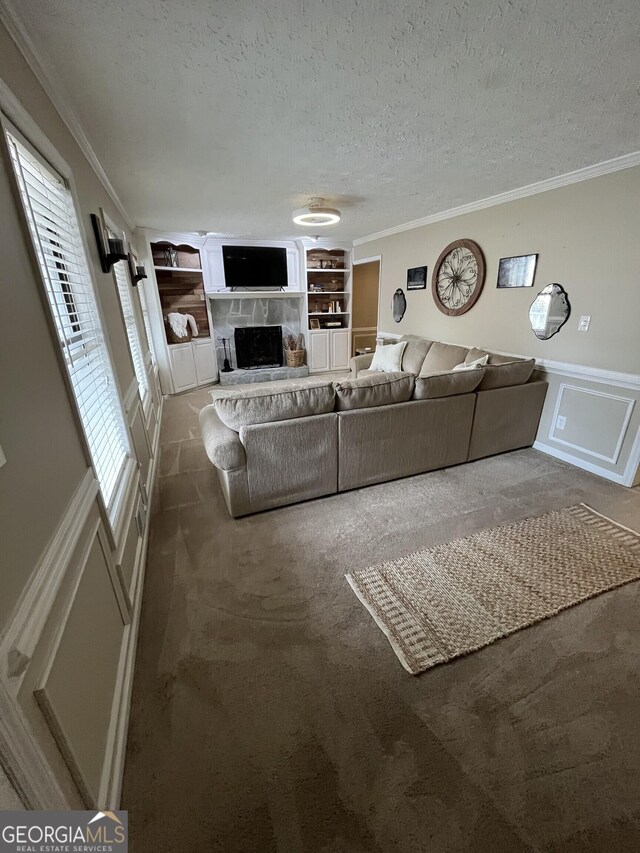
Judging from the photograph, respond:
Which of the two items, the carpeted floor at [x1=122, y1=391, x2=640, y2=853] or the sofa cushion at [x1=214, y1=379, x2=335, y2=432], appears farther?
the sofa cushion at [x1=214, y1=379, x2=335, y2=432]

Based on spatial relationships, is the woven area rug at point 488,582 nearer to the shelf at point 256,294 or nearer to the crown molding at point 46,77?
the crown molding at point 46,77

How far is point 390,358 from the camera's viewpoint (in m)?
4.62

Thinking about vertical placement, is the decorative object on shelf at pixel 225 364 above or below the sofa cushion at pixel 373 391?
below

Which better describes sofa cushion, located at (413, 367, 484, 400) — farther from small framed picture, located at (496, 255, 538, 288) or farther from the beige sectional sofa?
small framed picture, located at (496, 255, 538, 288)

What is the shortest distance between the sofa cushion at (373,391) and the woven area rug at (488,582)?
3.57 ft

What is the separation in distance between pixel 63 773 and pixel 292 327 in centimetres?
640

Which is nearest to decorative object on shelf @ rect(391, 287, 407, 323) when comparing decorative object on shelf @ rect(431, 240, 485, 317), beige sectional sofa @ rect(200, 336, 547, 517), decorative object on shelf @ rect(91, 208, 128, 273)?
decorative object on shelf @ rect(431, 240, 485, 317)

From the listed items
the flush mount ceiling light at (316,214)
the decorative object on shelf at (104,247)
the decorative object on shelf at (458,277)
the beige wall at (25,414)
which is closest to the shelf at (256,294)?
the flush mount ceiling light at (316,214)

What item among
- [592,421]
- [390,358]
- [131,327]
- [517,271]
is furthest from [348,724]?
[390,358]

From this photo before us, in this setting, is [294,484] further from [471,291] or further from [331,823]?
[471,291]

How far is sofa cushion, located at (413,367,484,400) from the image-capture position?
2713mm

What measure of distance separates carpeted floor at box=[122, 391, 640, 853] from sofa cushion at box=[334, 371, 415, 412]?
1027 millimetres

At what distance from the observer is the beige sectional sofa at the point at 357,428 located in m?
2.32

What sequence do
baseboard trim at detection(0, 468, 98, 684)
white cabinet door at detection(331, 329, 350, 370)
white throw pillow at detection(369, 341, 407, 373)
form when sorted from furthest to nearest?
white cabinet door at detection(331, 329, 350, 370) < white throw pillow at detection(369, 341, 407, 373) < baseboard trim at detection(0, 468, 98, 684)
